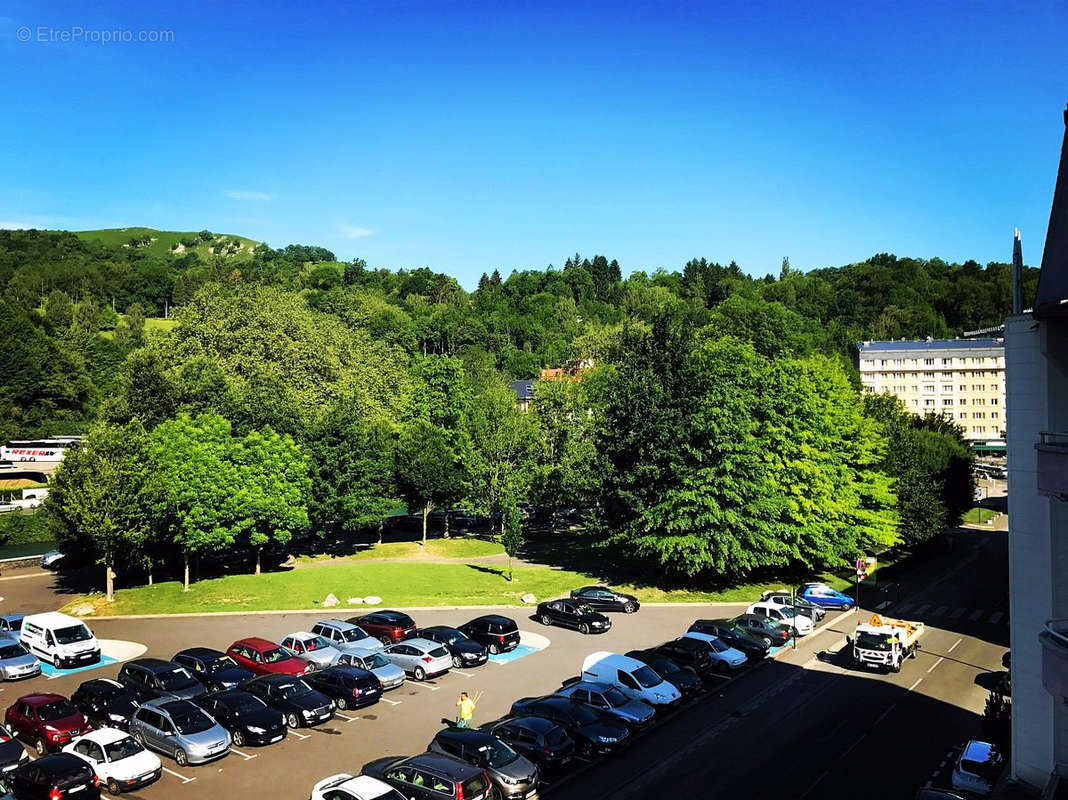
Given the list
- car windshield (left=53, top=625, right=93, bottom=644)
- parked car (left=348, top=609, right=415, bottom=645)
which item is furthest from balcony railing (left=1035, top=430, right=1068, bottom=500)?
car windshield (left=53, top=625, right=93, bottom=644)

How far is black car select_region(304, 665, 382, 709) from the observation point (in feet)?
88.1

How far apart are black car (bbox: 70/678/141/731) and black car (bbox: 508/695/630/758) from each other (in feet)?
41.6

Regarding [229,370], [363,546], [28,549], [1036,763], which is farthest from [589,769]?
[28,549]

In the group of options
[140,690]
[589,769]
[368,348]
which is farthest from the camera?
[368,348]

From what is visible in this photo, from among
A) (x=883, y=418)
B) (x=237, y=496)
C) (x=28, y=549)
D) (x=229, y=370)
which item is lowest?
(x=28, y=549)

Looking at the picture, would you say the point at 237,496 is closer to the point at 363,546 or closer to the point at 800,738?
the point at 363,546

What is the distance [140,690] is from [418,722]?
9988 millimetres

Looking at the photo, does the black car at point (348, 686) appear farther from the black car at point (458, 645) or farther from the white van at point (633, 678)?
the white van at point (633, 678)

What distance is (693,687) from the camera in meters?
28.4

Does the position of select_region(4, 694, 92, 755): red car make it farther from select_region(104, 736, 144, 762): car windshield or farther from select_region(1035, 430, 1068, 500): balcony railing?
select_region(1035, 430, 1068, 500): balcony railing

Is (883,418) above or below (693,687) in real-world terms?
above

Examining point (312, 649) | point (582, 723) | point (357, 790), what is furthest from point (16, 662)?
point (582, 723)

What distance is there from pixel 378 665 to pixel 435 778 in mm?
11466

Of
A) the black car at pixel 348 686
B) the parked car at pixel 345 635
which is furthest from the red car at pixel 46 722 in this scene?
the parked car at pixel 345 635
